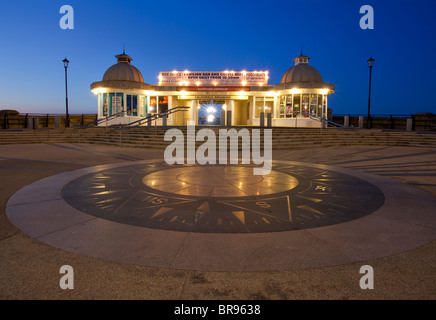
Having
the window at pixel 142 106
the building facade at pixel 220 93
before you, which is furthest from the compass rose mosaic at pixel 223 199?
the window at pixel 142 106

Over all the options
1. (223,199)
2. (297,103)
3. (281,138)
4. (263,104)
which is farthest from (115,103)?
(223,199)

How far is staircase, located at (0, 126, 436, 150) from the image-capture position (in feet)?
56.6

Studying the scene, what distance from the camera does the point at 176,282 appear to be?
2.74 m

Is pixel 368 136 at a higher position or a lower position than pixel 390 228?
higher

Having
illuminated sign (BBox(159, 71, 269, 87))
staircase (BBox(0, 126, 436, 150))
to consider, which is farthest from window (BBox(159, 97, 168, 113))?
staircase (BBox(0, 126, 436, 150))

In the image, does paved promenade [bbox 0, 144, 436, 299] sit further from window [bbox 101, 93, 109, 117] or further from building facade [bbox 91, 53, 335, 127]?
window [bbox 101, 93, 109, 117]

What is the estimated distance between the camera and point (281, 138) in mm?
17578

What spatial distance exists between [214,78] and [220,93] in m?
2.04

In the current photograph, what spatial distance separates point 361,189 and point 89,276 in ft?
19.4

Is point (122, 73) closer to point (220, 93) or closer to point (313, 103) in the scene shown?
point (220, 93)

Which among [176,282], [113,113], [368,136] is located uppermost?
[113,113]

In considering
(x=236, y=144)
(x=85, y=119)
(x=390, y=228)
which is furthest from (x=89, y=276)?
(x=85, y=119)

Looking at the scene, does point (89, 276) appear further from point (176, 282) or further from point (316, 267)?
point (316, 267)

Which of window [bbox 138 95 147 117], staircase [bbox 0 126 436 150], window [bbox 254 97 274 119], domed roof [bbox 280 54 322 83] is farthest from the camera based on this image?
window [bbox 254 97 274 119]
